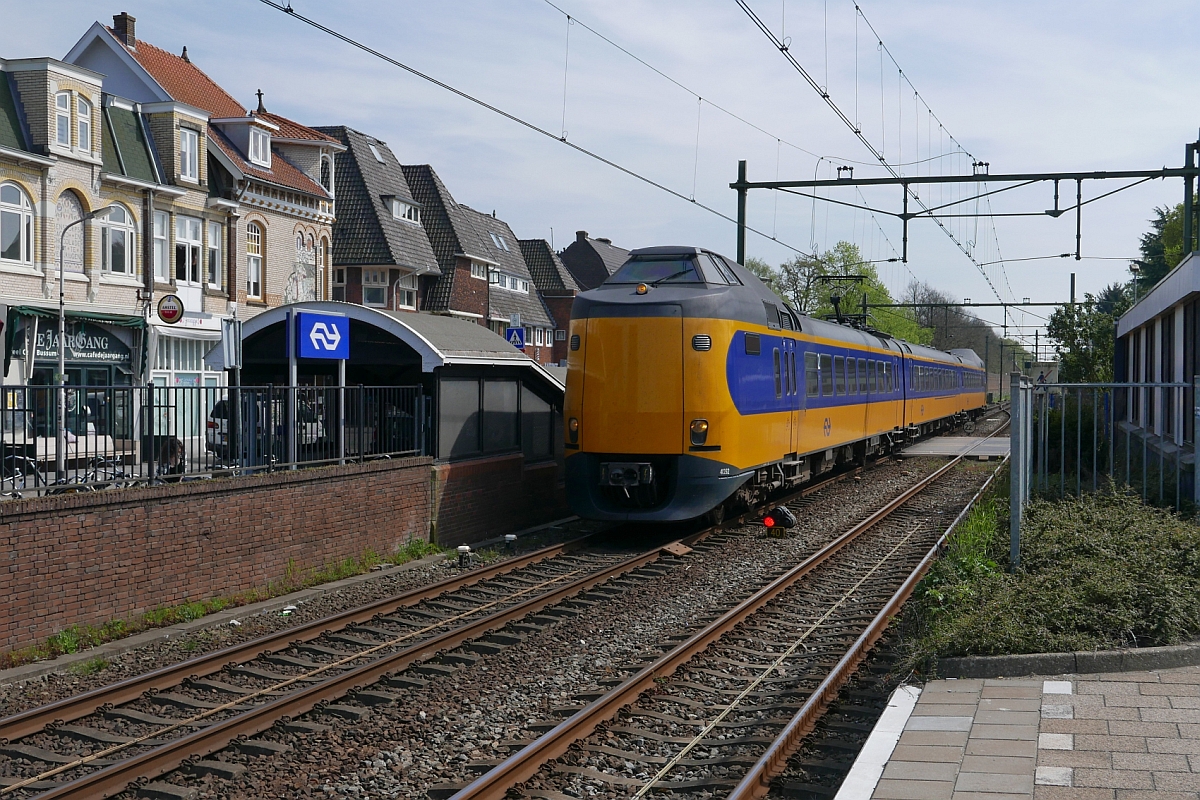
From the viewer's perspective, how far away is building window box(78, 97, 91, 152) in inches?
1016

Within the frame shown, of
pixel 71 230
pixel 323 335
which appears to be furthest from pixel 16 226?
pixel 323 335

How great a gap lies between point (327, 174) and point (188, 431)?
27.2 meters

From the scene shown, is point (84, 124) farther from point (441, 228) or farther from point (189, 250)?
point (441, 228)

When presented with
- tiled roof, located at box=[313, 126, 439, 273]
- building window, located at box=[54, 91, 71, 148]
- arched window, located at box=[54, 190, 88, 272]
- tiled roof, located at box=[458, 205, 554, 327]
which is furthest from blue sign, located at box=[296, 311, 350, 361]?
tiled roof, located at box=[458, 205, 554, 327]

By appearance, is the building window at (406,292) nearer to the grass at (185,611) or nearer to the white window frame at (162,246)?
the white window frame at (162,246)

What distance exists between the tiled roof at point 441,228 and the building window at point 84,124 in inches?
789

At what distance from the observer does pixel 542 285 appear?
66.4 metres

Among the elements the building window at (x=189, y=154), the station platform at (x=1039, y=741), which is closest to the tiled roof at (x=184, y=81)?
the building window at (x=189, y=154)

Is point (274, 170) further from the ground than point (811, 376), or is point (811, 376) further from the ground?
point (274, 170)

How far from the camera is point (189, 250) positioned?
2989 centimetres

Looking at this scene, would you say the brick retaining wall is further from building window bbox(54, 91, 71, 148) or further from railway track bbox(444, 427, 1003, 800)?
building window bbox(54, 91, 71, 148)

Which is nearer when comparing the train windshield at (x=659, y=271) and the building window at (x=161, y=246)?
the train windshield at (x=659, y=271)

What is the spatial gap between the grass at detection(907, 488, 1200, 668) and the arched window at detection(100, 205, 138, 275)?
73.4 ft

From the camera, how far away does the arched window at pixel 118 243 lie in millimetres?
26806
